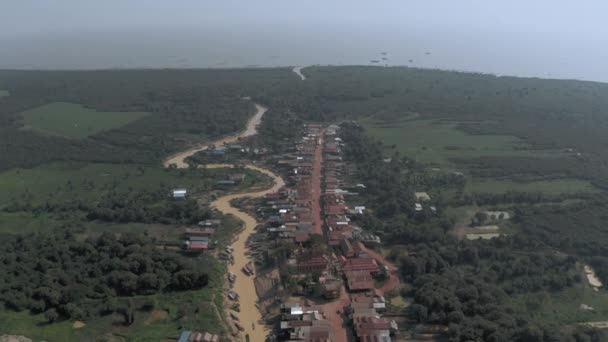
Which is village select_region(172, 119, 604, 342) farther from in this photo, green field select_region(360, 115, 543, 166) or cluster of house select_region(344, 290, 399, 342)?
green field select_region(360, 115, 543, 166)

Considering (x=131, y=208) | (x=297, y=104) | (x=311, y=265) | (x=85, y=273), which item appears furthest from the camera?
(x=297, y=104)

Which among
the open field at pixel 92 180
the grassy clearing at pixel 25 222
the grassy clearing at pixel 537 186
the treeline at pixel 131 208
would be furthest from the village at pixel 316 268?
the grassy clearing at pixel 25 222

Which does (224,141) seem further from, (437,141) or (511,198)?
(511,198)

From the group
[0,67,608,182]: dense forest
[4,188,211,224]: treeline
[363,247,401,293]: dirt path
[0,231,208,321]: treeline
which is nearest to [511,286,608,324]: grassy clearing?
[363,247,401,293]: dirt path

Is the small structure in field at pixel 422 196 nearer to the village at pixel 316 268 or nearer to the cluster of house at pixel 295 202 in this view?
the village at pixel 316 268

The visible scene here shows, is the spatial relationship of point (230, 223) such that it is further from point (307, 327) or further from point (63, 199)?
point (63, 199)

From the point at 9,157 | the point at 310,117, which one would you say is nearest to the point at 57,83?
the point at 9,157

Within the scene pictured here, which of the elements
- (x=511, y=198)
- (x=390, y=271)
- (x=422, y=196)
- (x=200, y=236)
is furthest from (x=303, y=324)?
(x=511, y=198)
